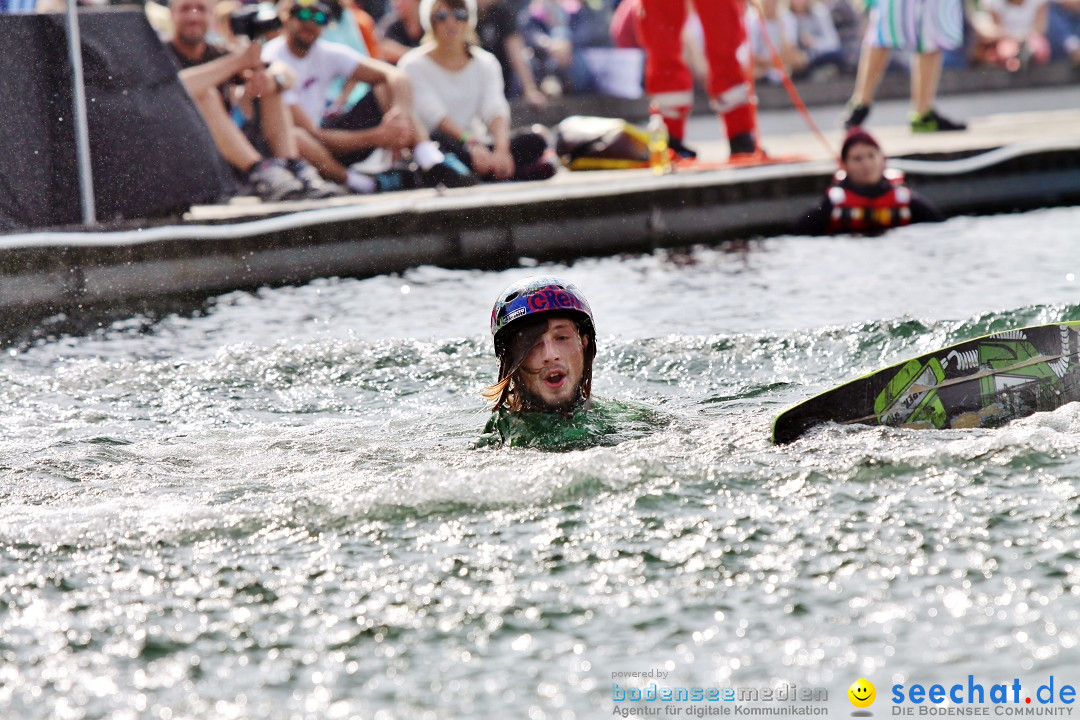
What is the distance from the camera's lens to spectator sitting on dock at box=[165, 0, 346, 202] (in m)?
11.7

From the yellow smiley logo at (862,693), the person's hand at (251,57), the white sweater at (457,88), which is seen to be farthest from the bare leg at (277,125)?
the yellow smiley logo at (862,693)

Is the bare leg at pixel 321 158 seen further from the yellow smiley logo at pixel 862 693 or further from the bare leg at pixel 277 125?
the yellow smiley logo at pixel 862 693

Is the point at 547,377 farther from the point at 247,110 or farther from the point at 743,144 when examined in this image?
the point at 743,144

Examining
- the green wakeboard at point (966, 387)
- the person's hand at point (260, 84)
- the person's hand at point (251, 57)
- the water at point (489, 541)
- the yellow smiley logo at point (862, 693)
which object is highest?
the person's hand at point (251, 57)

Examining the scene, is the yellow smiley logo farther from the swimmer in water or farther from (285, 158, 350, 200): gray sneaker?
(285, 158, 350, 200): gray sneaker

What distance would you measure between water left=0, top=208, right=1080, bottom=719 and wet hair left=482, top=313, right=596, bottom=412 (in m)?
0.33

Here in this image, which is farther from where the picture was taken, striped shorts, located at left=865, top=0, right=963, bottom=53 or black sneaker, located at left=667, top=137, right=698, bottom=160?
striped shorts, located at left=865, top=0, right=963, bottom=53

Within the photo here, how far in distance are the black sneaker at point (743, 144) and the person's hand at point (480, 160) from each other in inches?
89.3

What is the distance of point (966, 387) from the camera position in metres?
6.42

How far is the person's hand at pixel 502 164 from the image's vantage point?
1300 cm

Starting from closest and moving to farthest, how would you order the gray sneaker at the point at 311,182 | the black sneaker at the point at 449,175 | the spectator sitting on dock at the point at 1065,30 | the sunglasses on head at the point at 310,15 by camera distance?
the gray sneaker at the point at 311,182
the sunglasses on head at the point at 310,15
the black sneaker at the point at 449,175
the spectator sitting on dock at the point at 1065,30

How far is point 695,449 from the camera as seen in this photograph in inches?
238

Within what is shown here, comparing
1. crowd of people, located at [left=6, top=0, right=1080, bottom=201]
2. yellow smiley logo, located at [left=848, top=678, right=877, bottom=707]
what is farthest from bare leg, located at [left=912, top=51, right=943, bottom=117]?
yellow smiley logo, located at [left=848, top=678, right=877, bottom=707]

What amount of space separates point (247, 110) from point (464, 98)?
6.13 feet
